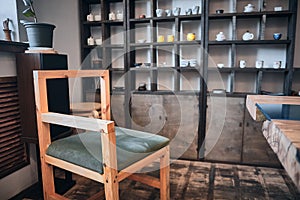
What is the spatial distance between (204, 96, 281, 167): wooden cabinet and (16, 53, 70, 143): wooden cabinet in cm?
149

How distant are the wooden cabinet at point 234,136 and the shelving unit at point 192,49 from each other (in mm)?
102

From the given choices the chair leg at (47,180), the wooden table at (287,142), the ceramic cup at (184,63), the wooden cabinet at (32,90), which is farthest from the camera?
the ceramic cup at (184,63)

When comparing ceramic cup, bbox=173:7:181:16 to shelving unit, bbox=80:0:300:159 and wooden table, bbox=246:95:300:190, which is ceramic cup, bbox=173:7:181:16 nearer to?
shelving unit, bbox=80:0:300:159

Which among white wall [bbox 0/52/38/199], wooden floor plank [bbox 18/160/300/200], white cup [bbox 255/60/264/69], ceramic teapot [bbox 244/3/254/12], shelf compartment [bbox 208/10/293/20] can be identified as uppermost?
ceramic teapot [bbox 244/3/254/12]

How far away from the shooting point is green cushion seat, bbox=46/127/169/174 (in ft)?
4.18

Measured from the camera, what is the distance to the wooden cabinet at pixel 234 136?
2.43 m

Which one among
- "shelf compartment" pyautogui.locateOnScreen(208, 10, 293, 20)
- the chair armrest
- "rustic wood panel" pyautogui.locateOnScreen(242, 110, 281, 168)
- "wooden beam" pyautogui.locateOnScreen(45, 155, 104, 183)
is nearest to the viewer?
the chair armrest

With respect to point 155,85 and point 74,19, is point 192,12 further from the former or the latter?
point 74,19

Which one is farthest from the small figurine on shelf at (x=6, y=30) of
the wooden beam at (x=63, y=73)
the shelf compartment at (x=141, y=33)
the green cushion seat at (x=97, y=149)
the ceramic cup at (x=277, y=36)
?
the ceramic cup at (x=277, y=36)

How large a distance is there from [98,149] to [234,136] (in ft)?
5.38

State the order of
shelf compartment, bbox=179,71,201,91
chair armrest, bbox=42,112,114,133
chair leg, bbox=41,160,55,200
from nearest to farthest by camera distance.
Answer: chair armrest, bbox=42,112,114,133 → chair leg, bbox=41,160,55,200 → shelf compartment, bbox=179,71,201,91

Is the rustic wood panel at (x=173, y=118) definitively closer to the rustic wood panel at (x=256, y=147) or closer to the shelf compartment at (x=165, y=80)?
the shelf compartment at (x=165, y=80)

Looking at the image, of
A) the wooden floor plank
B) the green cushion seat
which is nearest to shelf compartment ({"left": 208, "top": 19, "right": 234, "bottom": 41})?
the wooden floor plank

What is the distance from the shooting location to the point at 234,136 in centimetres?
249
